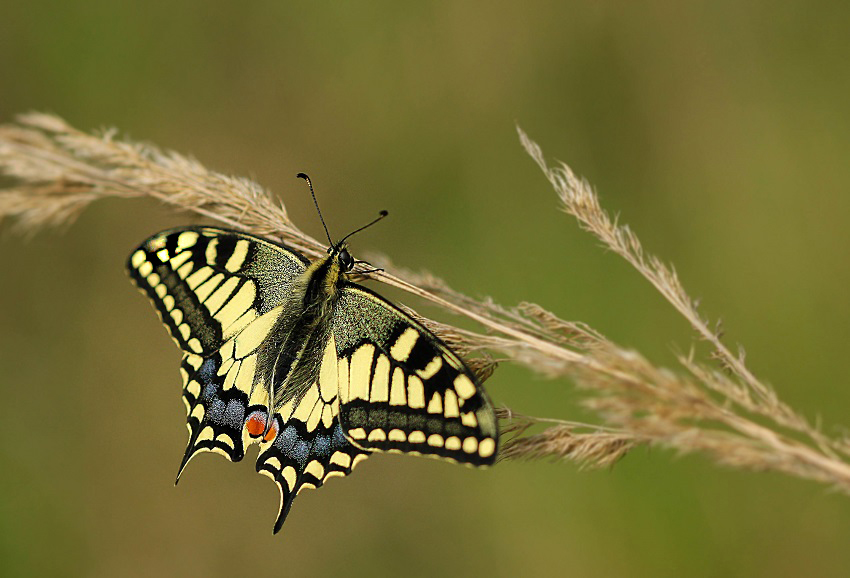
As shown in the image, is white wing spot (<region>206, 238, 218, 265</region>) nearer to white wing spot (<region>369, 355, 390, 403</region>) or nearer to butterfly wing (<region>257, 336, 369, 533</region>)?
butterfly wing (<region>257, 336, 369, 533</region>)

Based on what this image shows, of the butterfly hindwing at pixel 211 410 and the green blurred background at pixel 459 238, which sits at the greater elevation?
the green blurred background at pixel 459 238

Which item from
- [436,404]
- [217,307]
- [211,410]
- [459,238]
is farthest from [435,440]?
[459,238]

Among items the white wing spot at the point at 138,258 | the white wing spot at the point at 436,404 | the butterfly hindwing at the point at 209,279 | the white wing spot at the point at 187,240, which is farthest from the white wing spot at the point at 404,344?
the white wing spot at the point at 138,258

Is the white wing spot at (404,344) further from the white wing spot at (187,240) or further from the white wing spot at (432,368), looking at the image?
the white wing spot at (187,240)

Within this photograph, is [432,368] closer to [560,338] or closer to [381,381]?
[381,381]

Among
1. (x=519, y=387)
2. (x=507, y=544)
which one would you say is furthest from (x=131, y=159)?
(x=507, y=544)

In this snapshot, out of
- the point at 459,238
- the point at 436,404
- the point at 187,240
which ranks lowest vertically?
the point at 436,404
